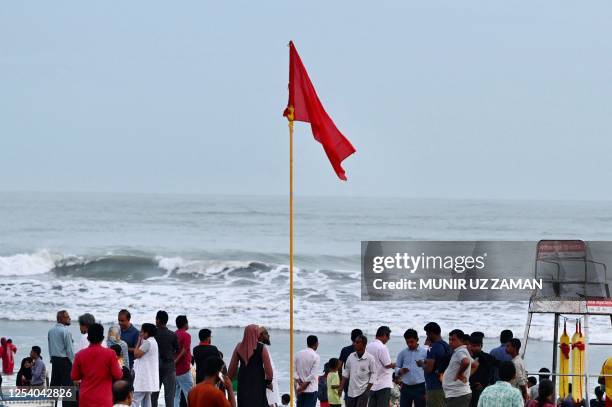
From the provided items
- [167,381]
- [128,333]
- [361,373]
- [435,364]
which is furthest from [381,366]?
[128,333]

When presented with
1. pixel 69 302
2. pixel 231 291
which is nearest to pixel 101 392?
pixel 69 302

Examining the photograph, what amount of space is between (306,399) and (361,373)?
0.76 metres

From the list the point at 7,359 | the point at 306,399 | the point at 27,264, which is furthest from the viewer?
the point at 27,264

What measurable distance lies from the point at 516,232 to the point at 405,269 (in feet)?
190

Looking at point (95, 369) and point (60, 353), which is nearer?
point (95, 369)

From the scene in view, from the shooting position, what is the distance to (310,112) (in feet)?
43.8

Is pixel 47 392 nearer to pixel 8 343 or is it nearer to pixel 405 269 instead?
pixel 405 269

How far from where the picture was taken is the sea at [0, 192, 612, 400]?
37406 mm

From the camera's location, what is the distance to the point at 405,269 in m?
17.2

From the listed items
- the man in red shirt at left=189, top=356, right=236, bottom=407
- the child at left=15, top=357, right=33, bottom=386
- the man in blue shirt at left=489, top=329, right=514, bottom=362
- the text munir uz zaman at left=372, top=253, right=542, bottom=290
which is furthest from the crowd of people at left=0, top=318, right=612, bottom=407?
the child at left=15, top=357, right=33, bottom=386

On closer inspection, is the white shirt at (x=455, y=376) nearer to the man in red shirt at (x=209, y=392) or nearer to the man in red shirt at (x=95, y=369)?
the man in red shirt at (x=95, y=369)

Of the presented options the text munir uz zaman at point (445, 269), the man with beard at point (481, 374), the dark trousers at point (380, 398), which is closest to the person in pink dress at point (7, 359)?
the text munir uz zaman at point (445, 269)

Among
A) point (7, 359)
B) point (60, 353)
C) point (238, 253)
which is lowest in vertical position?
point (7, 359)

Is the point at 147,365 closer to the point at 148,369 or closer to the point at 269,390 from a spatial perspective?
Result: the point at 148,369
